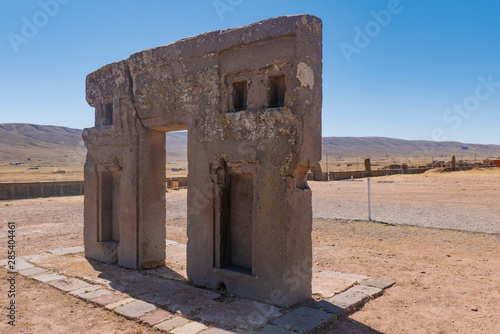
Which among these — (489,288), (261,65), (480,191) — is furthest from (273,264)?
(480,191)

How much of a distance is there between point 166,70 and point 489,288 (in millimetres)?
6536

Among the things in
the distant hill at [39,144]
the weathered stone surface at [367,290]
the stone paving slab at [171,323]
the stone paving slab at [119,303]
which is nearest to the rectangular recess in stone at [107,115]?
the stone paving slab at [119,303]

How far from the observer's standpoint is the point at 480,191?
19.1m

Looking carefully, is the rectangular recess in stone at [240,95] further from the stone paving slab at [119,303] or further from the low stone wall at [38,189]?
the low stone wall at [38,189]

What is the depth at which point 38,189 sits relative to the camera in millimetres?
18984

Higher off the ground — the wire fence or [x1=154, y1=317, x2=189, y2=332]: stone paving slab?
the wire fence

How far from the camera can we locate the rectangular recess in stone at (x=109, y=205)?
7.99 meters

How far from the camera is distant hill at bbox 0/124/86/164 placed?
298ft

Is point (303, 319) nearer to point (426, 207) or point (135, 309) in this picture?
point (135, 309)

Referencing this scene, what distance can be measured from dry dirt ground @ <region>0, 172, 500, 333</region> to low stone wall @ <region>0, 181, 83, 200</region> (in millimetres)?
5456

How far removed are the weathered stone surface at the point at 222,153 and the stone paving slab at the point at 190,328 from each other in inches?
42.6

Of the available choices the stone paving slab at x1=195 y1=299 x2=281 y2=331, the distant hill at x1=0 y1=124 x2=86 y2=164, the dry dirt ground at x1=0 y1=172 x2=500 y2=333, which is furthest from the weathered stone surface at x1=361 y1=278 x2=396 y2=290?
the distant hill at x1=0 y1=124 x2=86 y2=164

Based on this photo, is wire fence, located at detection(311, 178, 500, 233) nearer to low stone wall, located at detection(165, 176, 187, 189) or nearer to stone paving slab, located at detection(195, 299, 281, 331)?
stone paving slab, located at detection(195, 299, 281, 331)

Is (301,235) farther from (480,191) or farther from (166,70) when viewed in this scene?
(480,191)
